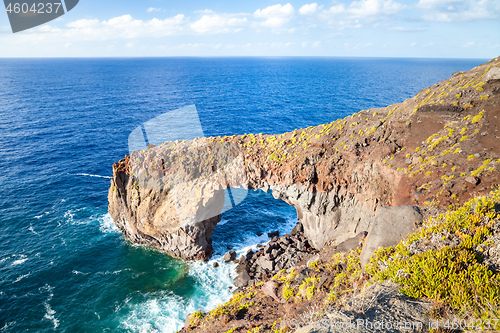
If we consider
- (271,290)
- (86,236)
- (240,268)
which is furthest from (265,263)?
(86,236)

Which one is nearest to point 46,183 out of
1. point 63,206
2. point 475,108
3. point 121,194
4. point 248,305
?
point 63,206

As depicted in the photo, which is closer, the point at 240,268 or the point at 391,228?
the point at 391,228

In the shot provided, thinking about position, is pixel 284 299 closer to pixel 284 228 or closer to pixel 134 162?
pixel 284 228

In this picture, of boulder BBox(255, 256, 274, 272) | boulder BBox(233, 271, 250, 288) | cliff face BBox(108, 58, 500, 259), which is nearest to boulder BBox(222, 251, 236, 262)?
cliff face BBox(108, 58, 500, 259)

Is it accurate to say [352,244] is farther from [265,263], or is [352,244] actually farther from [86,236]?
[86,236]

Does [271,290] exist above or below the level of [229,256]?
above

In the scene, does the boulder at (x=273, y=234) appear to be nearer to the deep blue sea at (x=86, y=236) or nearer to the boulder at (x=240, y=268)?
the deep blue sea at (x=86, y=236)

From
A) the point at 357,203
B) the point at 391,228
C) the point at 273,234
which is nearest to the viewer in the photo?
the point at 391,228

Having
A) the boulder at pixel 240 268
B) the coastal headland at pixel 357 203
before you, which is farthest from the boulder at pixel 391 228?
the boulder at pixel 240 268
